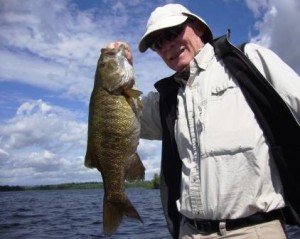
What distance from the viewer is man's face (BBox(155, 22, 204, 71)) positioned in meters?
4.38

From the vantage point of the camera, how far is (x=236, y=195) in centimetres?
361

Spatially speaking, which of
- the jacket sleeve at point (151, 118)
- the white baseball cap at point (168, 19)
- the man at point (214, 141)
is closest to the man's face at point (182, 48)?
the man at point (214, 141)

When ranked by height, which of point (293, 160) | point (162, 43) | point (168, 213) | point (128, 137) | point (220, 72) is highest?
point (162, 43)

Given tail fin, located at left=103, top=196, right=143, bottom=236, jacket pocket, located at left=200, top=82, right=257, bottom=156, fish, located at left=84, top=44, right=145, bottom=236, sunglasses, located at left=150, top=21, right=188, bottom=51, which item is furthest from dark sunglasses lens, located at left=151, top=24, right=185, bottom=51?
tail fin, located at left=103, top=196, right=143, bottom=236

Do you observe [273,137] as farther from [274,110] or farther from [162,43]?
[162,43]

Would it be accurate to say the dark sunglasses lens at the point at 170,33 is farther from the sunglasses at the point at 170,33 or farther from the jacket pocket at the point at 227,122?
the jacket pocket at the point at 227,122

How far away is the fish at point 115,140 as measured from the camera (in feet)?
13.2

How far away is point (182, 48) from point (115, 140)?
118 centimetres

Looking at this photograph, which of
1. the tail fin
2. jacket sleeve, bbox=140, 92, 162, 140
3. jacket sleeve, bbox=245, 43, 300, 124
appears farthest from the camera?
jacket sleeve, bbox=140, 92, 162, 140

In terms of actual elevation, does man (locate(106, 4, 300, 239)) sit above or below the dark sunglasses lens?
below

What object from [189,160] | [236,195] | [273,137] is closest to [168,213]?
[189,160]

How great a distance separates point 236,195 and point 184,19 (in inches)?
73.0

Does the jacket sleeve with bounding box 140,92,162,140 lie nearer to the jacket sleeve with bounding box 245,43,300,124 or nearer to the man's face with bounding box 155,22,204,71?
the man's face with bounding box 155,22,204,71

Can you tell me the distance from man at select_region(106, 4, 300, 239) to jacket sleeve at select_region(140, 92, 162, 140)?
0.54 metres
